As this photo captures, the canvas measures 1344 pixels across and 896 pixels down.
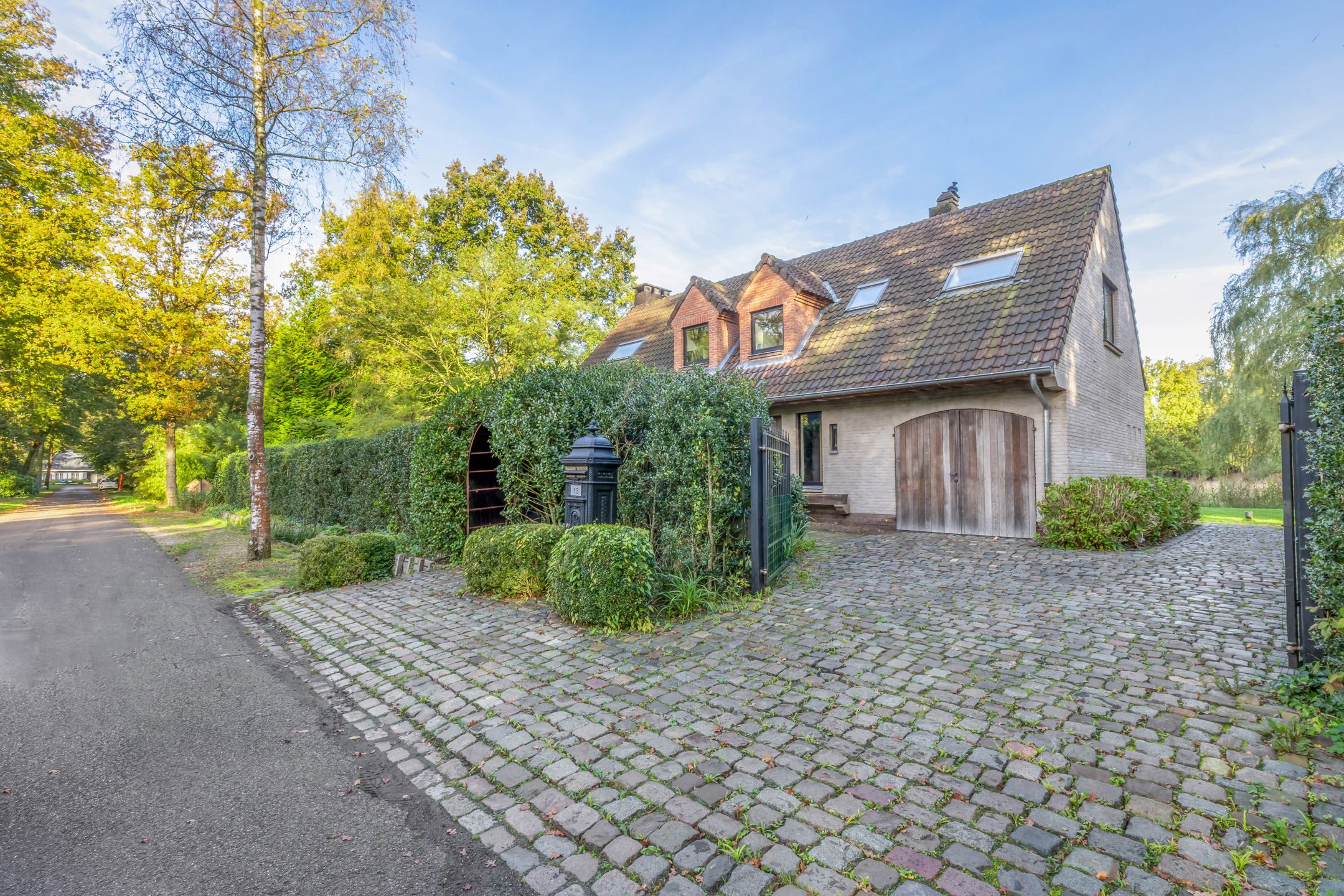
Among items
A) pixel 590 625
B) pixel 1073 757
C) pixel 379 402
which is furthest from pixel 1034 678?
pixel 379 402

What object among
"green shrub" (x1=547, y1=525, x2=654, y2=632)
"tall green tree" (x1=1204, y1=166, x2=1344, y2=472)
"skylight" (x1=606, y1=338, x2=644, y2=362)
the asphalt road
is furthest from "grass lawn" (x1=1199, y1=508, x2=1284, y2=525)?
the asphalt road

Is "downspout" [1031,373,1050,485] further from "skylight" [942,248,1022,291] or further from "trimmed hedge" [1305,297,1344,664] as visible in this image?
"trimmed hedge" [1305,297,1344,664]

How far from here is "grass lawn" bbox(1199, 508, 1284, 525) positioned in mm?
12445

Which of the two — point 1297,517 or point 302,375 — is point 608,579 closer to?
point 1297,517

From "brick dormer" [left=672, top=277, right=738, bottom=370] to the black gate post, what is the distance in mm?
8563

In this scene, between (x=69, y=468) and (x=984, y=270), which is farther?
(x=69, y=468)

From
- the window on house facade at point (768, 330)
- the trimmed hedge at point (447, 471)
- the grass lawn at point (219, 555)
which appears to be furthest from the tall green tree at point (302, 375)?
the trimmed hedge at point (447, 471)

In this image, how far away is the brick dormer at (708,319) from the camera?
47.0 feet

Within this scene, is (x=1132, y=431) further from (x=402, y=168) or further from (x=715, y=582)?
(x=402, y=168)

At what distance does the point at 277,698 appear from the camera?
13.1ft

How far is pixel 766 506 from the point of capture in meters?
6.08

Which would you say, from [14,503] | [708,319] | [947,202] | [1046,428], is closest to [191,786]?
[1046,428]

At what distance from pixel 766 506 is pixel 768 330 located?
8294mm

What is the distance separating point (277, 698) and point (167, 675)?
120 centimetres
